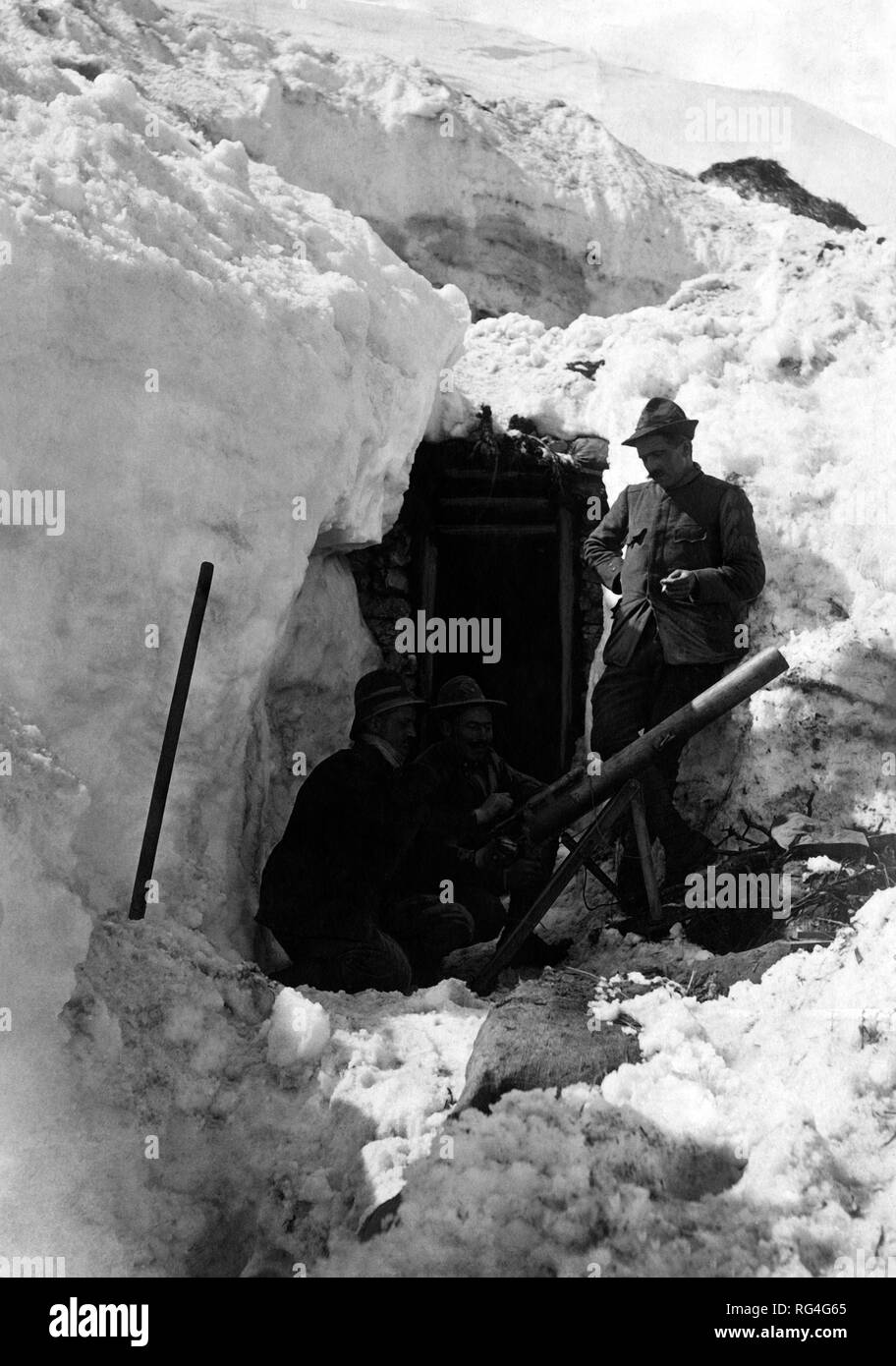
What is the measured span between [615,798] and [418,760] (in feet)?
2.54

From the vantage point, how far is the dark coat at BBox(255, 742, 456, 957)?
558 centimetres

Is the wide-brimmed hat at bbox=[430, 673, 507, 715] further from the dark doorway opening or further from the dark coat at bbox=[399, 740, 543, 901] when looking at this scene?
the dark doorway opening

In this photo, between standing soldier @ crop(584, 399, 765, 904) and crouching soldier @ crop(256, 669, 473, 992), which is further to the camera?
standing soldier @ crop(584, 399, 765, 904)

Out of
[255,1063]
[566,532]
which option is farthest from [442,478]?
[255,1063]

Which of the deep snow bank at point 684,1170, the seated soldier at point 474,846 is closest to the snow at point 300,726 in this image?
the deep snow bank at point 684,1170

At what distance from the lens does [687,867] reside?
6.01 meters

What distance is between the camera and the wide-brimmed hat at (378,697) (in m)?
5.98

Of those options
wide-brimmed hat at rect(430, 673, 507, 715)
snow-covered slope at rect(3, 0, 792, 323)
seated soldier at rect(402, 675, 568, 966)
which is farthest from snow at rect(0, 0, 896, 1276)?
snow-covered slope at rect(3, 0, 792, 323)

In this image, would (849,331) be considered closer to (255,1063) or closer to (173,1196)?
(255,1063)

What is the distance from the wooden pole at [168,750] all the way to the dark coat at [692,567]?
1889 millimetres

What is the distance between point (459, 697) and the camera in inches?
253

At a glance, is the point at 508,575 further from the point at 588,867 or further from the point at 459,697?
the point at 588,867

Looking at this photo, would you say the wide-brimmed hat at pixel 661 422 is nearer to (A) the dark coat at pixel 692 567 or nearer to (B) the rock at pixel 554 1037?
(A) the dark coat at pixel 692 567

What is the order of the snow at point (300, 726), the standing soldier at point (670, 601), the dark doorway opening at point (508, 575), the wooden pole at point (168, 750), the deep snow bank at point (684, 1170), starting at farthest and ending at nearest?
the dark doorway opening at point (508, 575) < the standing soldier at point (670, 601) < the wooden pole at point (168, 750) < the snow at point (300, 726) < the deep snow bank at point (684, 1170)
